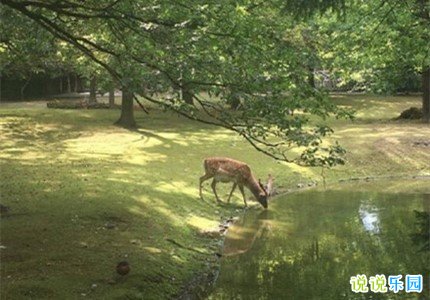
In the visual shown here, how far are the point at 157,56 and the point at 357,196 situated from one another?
27.4 ft

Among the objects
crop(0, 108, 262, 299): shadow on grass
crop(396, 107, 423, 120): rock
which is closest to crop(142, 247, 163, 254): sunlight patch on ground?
crop(0, 108, 262, 299): shadow on grass

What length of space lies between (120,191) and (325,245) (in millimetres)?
4918

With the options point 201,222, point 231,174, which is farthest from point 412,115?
point 201,222

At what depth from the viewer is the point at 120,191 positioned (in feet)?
44.4

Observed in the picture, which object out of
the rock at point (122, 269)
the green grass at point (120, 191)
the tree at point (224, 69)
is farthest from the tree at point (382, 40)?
the rock at point (122, 269)

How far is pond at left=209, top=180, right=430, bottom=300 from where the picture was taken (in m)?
8.72

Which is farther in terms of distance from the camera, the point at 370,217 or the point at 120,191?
the point at 120,191

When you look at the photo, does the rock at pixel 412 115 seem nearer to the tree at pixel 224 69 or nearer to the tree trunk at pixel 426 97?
the tree trunk at pixel 426 97

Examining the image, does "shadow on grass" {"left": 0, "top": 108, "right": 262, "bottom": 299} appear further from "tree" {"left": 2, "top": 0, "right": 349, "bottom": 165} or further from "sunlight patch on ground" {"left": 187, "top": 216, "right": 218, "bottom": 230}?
"tree" {"left": 2, "top": 0, "right": 349, "bottom": 165}

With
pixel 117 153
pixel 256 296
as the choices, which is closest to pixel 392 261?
pixel 256 296

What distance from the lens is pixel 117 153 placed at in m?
19.5

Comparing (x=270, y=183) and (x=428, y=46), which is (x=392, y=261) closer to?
(x=270, y=183)

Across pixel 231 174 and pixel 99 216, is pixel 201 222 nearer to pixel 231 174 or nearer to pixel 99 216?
pixel 99 216

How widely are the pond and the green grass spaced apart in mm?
711
